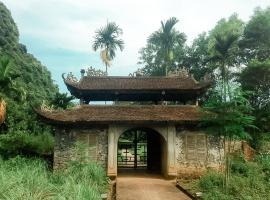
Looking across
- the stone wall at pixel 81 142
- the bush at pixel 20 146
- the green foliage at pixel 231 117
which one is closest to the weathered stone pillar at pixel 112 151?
the stone wall at pixel 81 142

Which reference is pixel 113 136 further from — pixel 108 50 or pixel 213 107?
pixel 108 50

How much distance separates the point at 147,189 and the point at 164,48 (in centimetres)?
2726

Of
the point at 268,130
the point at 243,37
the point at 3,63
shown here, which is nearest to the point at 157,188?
the point at 3,63

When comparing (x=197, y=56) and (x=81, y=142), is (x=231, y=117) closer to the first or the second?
(x=81, y=142)

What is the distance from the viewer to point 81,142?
20.2 meters

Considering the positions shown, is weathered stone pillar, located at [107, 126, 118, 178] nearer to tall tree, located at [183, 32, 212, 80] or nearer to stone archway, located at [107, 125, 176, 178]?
stone archway, located at [107, 125, 176, 178]

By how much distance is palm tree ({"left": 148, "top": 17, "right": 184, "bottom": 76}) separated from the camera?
136 feet

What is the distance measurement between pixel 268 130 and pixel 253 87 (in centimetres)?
413

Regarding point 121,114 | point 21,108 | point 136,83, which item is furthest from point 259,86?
point 21,108

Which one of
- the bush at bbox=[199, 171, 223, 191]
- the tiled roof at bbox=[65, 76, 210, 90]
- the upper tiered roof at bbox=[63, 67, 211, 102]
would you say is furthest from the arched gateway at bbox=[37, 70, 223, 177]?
the bush at bbox=[199, 171, 223, 191]

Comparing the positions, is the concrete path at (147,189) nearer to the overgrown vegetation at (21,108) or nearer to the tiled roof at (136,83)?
the tiled roof at (136,83)

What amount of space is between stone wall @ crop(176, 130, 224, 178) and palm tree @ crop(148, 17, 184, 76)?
68.6 feet

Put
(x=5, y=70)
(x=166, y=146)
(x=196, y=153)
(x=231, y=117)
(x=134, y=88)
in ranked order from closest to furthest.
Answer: (x=231, y=117) → (x=196, y=153) → (x=166, y=146) → (x=134, y=88) → (x=5, y=70)

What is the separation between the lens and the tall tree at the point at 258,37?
1407 inches
